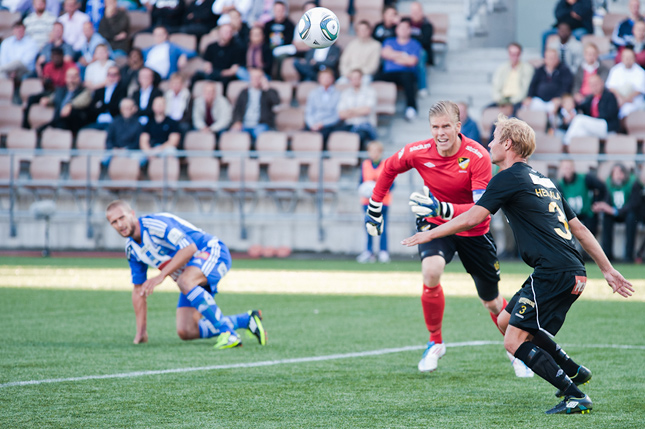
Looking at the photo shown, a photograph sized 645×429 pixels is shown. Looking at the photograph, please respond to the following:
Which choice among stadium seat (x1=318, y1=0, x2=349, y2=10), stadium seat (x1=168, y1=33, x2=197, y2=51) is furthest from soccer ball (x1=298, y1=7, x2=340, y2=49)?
stadium seat (x1=168, y1=33, x2=197, y2=51)

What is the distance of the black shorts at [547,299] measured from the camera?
5062 mm

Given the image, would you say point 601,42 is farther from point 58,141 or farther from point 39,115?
point 39,115

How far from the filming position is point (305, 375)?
20.7ft

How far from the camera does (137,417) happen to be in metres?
4.91

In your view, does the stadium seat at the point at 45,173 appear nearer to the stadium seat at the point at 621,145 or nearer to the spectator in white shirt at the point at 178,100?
the spectator in white shirt at the point at 178,100

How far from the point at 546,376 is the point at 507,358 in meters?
2.10

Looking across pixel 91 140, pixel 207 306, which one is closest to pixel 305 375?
pixel 207 306

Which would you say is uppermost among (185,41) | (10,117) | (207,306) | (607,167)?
(185,41)

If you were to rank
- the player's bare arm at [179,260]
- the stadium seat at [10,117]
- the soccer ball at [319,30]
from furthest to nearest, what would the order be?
the stadium seat at [10,117]
the soccer ball at [319,30]
the player's bare arm at [179,260]

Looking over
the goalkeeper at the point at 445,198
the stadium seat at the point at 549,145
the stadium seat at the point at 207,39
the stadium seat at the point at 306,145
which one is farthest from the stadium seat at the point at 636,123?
the goalkeeper at the point at 445,198

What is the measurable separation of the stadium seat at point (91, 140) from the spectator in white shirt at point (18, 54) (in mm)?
3506

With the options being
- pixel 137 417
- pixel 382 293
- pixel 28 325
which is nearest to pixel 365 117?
pixel 382 293

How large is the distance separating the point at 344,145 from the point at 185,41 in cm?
553

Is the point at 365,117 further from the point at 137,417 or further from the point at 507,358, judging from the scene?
the point at 137,417
